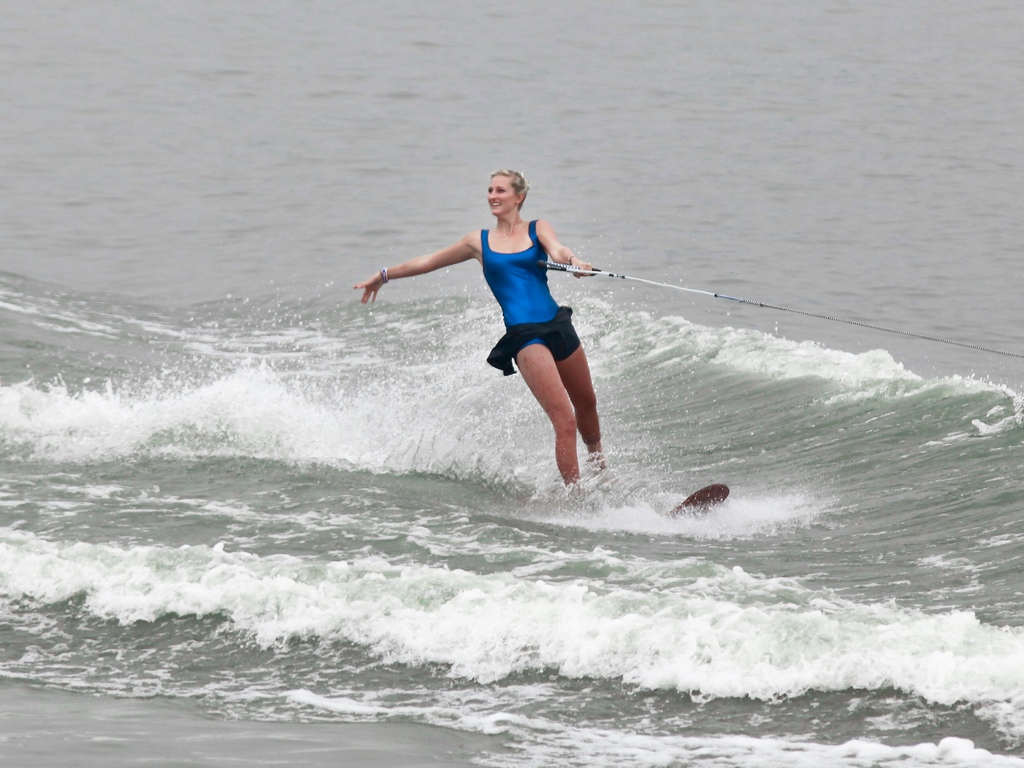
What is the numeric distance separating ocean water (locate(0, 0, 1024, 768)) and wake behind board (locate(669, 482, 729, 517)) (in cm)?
11

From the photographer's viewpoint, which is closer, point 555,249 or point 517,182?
point 555,249

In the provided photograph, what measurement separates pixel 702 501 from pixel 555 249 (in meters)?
1.73

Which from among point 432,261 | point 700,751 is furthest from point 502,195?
point 700,751

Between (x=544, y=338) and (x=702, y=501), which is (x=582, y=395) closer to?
(x=544, y=338)

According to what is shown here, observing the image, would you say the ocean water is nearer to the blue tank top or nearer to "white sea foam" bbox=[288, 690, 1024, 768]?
"white sea foam" bbox=[288, 690, 1024, 768]

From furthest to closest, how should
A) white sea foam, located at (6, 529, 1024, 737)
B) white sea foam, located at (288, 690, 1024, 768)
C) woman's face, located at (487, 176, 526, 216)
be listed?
woman's face, located at (487, 176, 526, 216) < white sea foam, located at (6, 529, 1024, 737) < white sea foam, located at (288, 690, 1024, 768)

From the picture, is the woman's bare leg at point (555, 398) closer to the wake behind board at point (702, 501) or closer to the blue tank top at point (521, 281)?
the blue tank top at point (521, 281)

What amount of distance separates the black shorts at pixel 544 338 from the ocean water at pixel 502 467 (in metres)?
0.88

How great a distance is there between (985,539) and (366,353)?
28.2 ft

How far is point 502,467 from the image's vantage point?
32.5ft

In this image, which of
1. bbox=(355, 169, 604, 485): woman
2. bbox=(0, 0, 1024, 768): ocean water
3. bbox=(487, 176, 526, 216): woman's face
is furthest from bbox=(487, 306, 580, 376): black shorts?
bbox=(0, 0, 1024, 768): ocean water

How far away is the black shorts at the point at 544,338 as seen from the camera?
9070 millimetres

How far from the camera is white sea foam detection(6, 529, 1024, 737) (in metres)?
6.11

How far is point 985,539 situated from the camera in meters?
8.17
